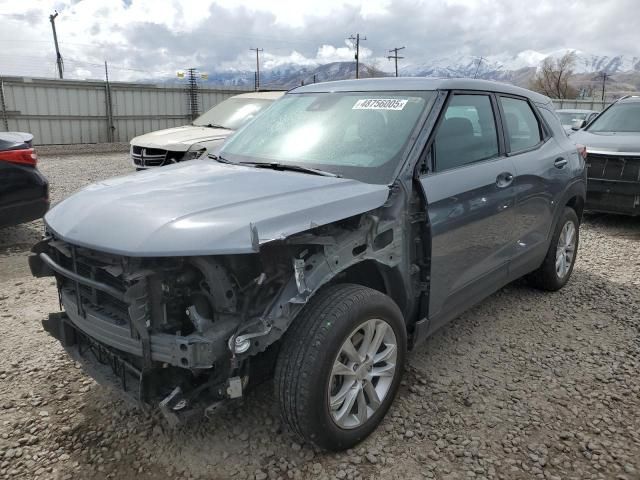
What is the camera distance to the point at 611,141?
7477mm

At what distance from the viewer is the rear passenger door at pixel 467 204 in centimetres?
307

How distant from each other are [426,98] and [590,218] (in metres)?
6.01

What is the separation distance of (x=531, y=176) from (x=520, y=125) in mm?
437

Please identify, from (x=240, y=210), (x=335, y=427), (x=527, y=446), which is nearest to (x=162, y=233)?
(x=240, y=210)

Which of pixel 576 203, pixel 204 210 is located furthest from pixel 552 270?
pixel 204 210

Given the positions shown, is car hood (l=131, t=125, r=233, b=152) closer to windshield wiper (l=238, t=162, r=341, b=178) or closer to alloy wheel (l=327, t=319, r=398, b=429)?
windshield wiper (l=238, t=162, r=341, b=178)

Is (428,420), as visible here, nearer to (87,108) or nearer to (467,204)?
(467,204)

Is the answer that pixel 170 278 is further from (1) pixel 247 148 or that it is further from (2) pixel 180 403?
(1) pixel 247 148

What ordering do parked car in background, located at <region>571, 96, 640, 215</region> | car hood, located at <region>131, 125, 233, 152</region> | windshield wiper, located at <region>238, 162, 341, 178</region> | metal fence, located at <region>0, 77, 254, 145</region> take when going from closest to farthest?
1. windshield wiper, located at <region>238, 162, 341, 178</region>
2. parked car in background, located at <region>571, 96, 640, 215</region>
3. car hood, located at <region>131, 125, 233, 152</region>
4. metal fence, located at <region>0, 77, 254, 145</region>

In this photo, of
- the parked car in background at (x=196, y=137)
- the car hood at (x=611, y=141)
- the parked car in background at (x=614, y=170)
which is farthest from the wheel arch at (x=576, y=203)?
the parked car in background at (x=196, y=137)

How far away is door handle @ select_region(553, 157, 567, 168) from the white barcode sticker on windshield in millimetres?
1770

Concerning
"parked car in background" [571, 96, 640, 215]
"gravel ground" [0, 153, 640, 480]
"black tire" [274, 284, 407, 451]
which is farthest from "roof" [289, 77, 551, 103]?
"parked car in background" [571, 96, 640, 215]

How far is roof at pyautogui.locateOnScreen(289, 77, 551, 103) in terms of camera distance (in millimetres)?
3407

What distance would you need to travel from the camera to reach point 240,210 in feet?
7.75
